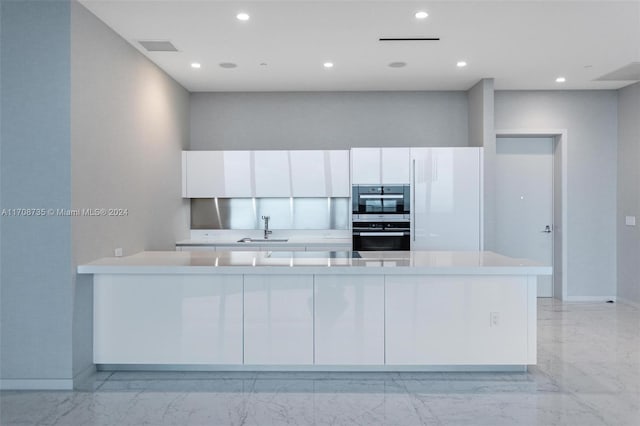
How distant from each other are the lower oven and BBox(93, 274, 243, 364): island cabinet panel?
2359mm

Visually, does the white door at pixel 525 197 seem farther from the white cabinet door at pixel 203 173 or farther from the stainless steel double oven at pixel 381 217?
the white cabinet door at pixel 203 173

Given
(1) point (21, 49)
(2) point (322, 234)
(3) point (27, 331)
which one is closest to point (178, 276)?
(3) point (27, 331)

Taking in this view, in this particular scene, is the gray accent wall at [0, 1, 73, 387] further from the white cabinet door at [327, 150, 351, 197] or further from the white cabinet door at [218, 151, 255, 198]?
the white cabinet door at [327, 150, 351, 197]

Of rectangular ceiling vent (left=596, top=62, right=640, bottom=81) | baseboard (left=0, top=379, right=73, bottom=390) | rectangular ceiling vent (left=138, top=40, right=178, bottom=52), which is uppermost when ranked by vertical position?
rectangular ceiling vent (left=596, top=62, right=640, bottom=81)

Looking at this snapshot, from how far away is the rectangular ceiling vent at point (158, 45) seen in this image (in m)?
4.36

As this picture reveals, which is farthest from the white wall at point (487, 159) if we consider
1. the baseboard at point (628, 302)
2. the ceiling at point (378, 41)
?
the baseboard at point (628, 302)

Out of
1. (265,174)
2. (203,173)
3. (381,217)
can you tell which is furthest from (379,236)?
(203,173)

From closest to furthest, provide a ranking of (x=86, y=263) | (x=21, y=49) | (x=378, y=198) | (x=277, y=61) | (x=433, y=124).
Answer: (x=21, y=49) < (x=86, y=263) < (x=277, y=61) < (x=378, y=198) < (x=433, y=124)

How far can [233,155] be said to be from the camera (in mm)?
5973

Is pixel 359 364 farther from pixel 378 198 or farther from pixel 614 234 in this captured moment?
pixel 614 234

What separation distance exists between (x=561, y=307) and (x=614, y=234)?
1.26m

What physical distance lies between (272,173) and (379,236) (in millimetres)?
1479

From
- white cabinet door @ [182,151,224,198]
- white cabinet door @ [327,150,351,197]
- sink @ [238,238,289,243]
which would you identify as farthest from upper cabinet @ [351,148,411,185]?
white cabinet door @ [182,151,224,198]

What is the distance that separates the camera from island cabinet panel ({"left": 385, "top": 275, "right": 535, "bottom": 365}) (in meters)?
3.55
